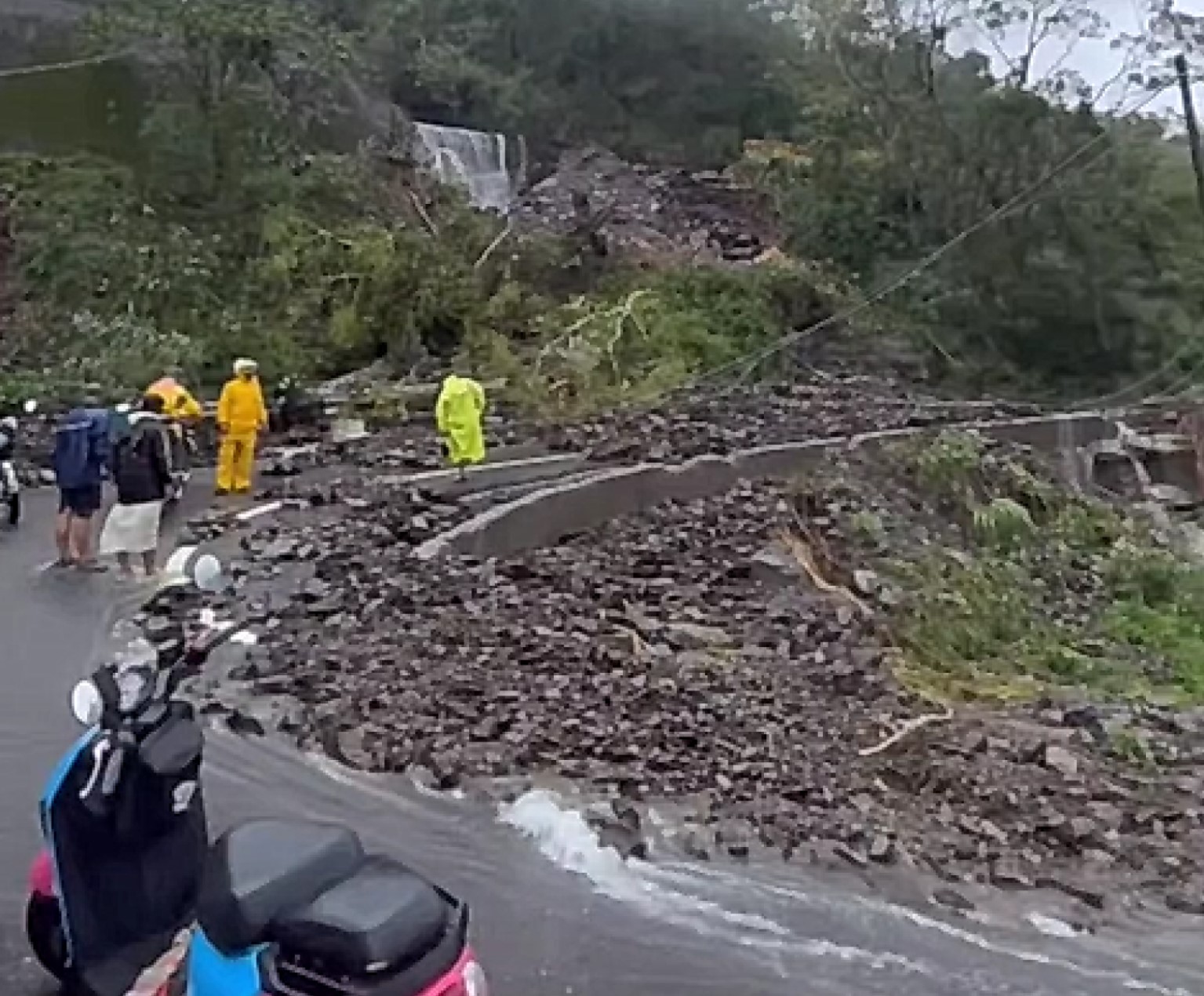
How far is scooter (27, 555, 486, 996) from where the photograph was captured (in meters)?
4.00

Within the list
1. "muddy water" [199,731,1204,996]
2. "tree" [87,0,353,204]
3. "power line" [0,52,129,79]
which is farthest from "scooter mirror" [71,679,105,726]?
"power line" [0,52,129,79]

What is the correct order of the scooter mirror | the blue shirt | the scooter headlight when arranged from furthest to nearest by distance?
1. the blue shirt
2. the scooter mirror
3. the scooter headlight

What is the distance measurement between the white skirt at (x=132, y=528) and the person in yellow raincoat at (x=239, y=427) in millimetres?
2885

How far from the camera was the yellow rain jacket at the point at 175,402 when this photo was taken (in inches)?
555

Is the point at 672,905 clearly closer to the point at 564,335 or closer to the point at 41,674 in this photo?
the point at 41,674

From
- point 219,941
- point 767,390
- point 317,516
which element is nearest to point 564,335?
point 767,390

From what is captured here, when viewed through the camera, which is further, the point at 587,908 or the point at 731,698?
the point at 731,698

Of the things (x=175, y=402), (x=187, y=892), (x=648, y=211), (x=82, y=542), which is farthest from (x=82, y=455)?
(x=648, y=211)

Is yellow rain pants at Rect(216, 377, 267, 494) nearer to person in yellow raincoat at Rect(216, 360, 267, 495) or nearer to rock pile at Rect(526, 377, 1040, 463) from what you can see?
person in yellow raincoat at Rect(216, 360, 267, 495)

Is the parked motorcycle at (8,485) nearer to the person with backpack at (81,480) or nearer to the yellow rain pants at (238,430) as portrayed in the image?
the yellow rain pants at (238,430)

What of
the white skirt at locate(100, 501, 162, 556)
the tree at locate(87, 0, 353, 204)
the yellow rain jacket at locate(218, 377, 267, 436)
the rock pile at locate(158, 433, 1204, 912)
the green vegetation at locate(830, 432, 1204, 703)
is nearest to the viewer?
the rock pile at locate(158, 433, 1204, 912)

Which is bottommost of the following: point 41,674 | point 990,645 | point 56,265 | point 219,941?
point 990,645

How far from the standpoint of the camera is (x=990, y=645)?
13477 millimetres

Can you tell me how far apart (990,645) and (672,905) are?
6903 millimetres
